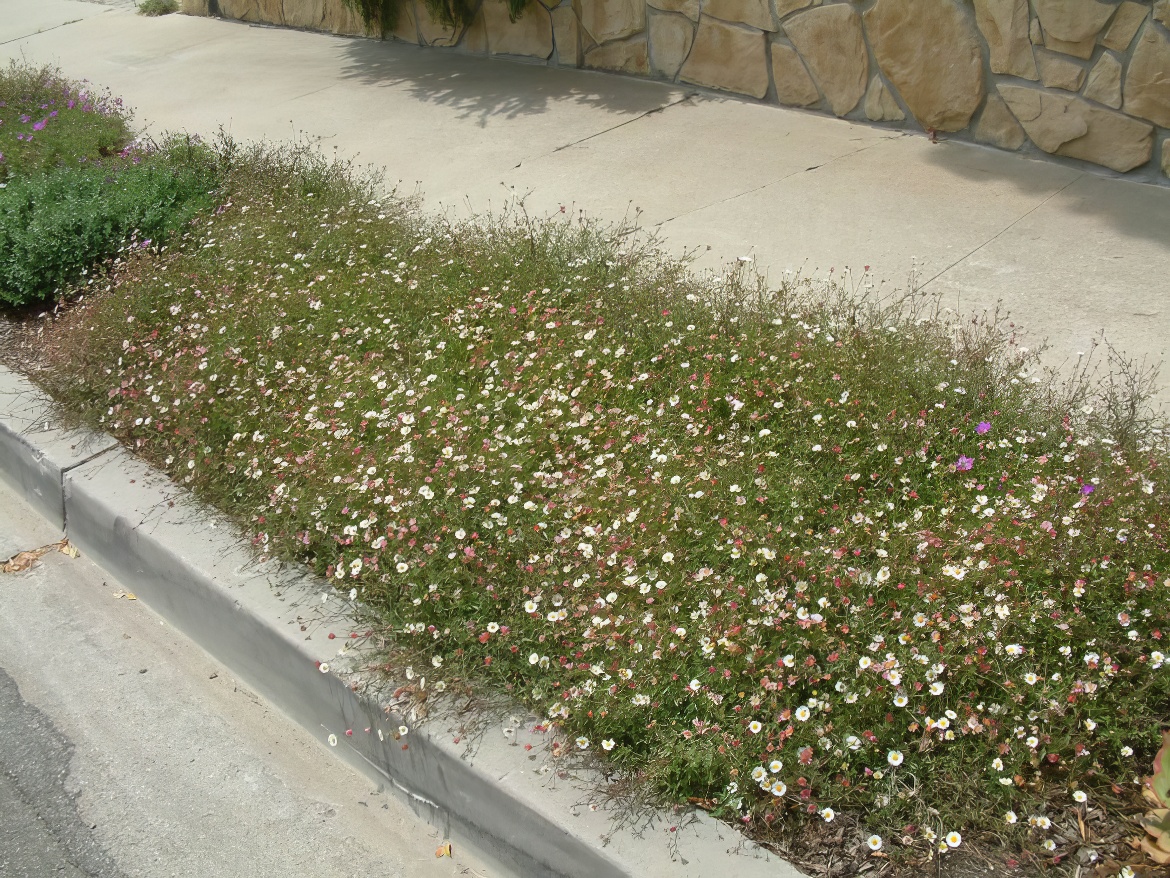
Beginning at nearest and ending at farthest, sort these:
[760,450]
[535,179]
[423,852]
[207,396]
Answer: [423,852] → [760,450] → [207,396] → [535,179]

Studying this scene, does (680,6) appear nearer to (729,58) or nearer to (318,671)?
(729,58)

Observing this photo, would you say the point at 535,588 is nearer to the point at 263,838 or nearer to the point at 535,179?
the point at 263,838

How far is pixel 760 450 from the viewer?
3.65 meters

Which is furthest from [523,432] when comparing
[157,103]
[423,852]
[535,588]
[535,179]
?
[157,103]

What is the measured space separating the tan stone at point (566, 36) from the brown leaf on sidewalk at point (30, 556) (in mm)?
5130

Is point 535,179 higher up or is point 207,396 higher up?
point 535,179

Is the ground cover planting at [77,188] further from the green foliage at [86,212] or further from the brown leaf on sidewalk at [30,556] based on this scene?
A: the brown leaf on sidewalk at [30,556]

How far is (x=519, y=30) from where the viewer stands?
8.19 m

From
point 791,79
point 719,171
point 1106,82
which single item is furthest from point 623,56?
point 1106,82

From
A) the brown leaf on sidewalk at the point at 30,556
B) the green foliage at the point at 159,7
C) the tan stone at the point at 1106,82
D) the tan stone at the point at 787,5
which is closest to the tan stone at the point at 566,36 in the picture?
the tan stone at the point at 787,5

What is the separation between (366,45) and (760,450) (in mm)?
6949

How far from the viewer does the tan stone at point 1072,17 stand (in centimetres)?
530

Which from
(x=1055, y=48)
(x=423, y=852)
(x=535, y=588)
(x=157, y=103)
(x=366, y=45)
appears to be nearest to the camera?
(x=423, y=852)

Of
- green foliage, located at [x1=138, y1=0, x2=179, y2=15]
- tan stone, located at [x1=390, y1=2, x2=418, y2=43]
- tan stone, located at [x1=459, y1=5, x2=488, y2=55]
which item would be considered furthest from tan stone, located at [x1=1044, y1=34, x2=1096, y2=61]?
green foliage, located at [x1=138, y1=0, x2=179, y2=15]
